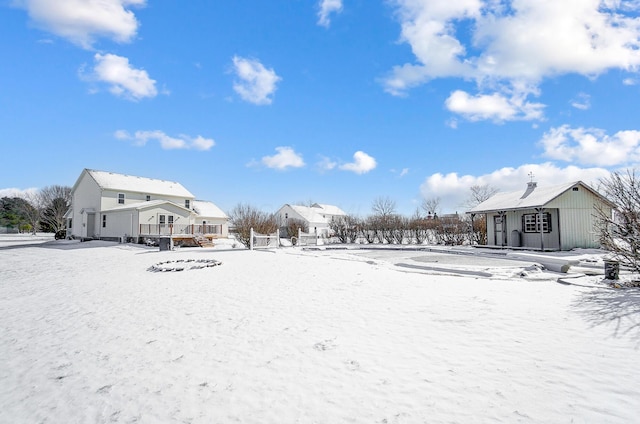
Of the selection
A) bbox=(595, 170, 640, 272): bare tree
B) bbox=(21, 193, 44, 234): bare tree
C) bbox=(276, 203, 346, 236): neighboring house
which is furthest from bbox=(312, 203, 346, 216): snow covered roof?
bbox=(595, 170, 640, 272): bare tree

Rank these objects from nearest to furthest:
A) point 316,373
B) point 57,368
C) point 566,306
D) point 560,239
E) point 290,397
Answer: point 290,397 < point 316,373 < point 57,368 < point 566,306 < point 560,239

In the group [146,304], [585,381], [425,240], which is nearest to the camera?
[585,381]

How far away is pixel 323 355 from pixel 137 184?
35.2m

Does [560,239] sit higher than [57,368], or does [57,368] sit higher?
[560,239]

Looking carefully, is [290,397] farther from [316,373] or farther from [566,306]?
[566,306]

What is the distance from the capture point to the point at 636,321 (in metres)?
5.80

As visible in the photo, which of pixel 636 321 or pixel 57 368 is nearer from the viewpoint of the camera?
pixel 57 368

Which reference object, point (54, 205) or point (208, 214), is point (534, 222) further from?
point (54, 205)

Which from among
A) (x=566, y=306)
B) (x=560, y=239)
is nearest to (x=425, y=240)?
(x=560, y=239)

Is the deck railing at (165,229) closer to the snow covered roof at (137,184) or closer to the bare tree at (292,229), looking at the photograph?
the snow covered roof at (137,184)

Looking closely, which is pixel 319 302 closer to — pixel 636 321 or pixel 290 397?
pixel 290 397

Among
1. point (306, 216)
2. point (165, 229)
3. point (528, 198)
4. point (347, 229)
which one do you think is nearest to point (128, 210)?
point (165, 229)

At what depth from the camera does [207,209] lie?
46.3 metres

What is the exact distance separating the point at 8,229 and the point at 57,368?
73039 millimetres
